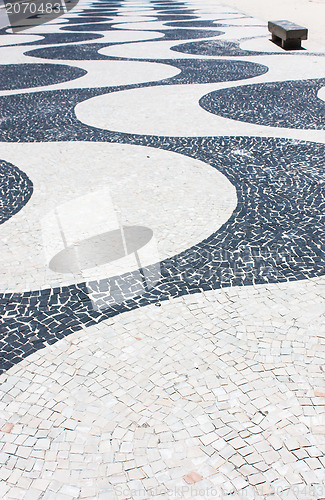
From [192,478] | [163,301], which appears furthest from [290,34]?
[192,478]

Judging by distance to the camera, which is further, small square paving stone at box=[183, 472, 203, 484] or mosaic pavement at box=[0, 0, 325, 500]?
mosaic pavement at box=[0, 0, 325, 500]

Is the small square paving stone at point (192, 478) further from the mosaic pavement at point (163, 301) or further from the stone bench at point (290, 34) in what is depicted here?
the stone bench at point (290, 34)

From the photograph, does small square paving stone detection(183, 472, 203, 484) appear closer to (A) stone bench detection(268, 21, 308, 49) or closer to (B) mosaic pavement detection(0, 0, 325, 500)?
(B) mosaic pavement detection(0, 0, 325, 500)

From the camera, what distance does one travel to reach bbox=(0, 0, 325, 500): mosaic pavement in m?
2.78

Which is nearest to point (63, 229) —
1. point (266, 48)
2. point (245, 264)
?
point (245, 264)

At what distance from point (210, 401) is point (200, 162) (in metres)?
4.40

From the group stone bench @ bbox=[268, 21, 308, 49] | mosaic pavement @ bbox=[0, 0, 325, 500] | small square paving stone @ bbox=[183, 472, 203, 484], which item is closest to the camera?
small square paving stone @ bbox=[183, 472, 203, 484]

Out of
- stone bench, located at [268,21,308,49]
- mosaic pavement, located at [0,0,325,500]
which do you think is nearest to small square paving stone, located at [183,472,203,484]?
mosaic pavement, located at [0,0,325,500]

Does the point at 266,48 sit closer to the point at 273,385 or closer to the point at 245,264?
the point at 245,264

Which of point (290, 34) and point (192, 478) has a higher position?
point (290, 34)

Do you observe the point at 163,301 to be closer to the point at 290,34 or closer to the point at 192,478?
the point at 192,478

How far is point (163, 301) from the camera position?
13.3 ft

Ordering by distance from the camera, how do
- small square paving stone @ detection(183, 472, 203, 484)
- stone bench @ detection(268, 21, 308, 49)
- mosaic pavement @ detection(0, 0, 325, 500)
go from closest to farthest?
small square paving stone @ detection(183, 472, 203, 484)
mosaic pavement @ detection(0, 0, 325, 500)
stone bench @ detection(268, 21, 308, 49)

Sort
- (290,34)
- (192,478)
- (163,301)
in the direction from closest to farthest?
1. (192,478)
2. (163,301)
3. (290,34)
